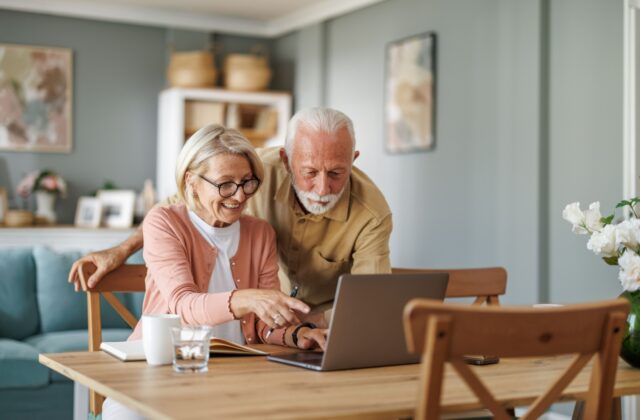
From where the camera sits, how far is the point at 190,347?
1.91 m

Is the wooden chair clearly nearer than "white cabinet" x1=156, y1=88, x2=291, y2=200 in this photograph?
Yes

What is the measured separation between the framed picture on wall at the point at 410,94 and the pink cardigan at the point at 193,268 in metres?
3.40

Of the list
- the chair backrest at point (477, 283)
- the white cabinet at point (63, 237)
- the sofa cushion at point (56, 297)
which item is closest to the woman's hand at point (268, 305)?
the chair backrest at point (477, 283)

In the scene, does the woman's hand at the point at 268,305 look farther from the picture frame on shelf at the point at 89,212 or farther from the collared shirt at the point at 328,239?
the picture frame on shelf at the point at 89,212

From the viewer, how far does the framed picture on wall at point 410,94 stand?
575 centimetres

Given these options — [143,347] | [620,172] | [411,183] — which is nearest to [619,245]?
[143,347]

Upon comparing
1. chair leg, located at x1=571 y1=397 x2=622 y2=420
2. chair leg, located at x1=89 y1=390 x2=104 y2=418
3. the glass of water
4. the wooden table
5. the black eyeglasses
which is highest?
the black eyeglasses

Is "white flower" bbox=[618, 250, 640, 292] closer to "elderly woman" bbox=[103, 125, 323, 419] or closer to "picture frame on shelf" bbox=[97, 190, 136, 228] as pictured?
"elderly woman" bbox=[103, 125, 323, 419]

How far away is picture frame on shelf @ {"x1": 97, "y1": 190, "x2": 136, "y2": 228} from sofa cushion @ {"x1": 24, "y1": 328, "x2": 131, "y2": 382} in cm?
242

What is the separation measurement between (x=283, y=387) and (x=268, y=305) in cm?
31

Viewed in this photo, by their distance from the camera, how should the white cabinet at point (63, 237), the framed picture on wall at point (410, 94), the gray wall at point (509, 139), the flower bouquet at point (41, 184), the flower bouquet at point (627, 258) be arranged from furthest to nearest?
the flower bouquet at point (41, 184) < the white cabinet at point (63, 237) < the framed picture on wall at point (410, 94) < the gray wall at point (509, 139) < the flower bouquet at point (627, 258)

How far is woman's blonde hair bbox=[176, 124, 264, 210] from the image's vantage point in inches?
93.2

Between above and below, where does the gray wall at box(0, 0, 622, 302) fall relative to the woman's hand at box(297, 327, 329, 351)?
above

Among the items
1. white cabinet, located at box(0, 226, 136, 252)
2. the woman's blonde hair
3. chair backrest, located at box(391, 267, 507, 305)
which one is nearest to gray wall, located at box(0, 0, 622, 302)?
white cabinet, located at box(0, 226, 136, 252)
